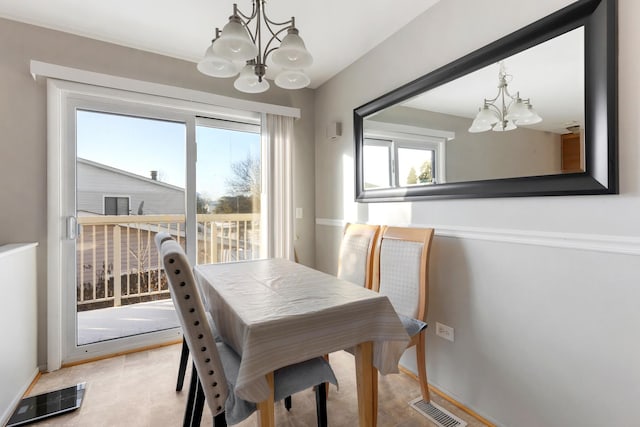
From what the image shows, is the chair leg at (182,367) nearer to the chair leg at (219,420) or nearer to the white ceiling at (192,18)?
the chair leg at (219,420)

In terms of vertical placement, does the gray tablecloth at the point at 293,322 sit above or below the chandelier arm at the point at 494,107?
below

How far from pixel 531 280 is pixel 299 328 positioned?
3.90ft

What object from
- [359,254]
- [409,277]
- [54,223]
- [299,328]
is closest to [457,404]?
[409,277]

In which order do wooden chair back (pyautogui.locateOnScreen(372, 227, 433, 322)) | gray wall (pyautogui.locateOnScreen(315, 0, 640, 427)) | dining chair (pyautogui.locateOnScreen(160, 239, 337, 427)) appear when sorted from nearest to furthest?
dining chair (pyautogui.locateOnScreen(160, 239, 337, 427))
gray wall (pyautogui.locateOnScreen(315, 0, 640, 427))
wooden chair back (pyautogui.locateOnScreen(372, 227, 433, 322))

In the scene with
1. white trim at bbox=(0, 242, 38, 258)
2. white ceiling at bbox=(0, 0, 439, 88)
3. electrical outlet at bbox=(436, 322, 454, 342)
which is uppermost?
white ceiling at bbox=(0, 0, 439, 88)

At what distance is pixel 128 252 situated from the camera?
2.69 metres

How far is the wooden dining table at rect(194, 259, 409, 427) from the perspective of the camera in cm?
107

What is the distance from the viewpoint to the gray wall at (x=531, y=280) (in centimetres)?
121

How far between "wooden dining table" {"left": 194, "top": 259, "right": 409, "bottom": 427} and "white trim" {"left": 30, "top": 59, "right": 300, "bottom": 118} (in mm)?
1772

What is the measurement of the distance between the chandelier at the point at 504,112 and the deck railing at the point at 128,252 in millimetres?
2310

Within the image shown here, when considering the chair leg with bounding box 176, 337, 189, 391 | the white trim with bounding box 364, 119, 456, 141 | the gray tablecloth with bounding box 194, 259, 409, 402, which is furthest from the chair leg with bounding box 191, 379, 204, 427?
the white trim with bounding box 364, 119, 456, 141

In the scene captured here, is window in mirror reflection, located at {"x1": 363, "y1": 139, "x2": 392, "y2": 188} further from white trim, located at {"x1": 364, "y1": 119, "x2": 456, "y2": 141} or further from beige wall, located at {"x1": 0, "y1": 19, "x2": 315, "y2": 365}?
beige wall, located at {"x1": 0, "y1": 19, "x2": 315, "y2": 365}

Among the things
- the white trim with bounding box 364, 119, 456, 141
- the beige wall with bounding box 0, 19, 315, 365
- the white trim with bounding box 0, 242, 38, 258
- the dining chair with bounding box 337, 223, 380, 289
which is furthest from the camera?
the dining chair with bounding box 337, 223, 380, 289

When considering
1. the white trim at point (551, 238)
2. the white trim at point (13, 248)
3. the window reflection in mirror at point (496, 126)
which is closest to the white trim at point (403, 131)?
the window reflection in mirror at point (496, 126)
